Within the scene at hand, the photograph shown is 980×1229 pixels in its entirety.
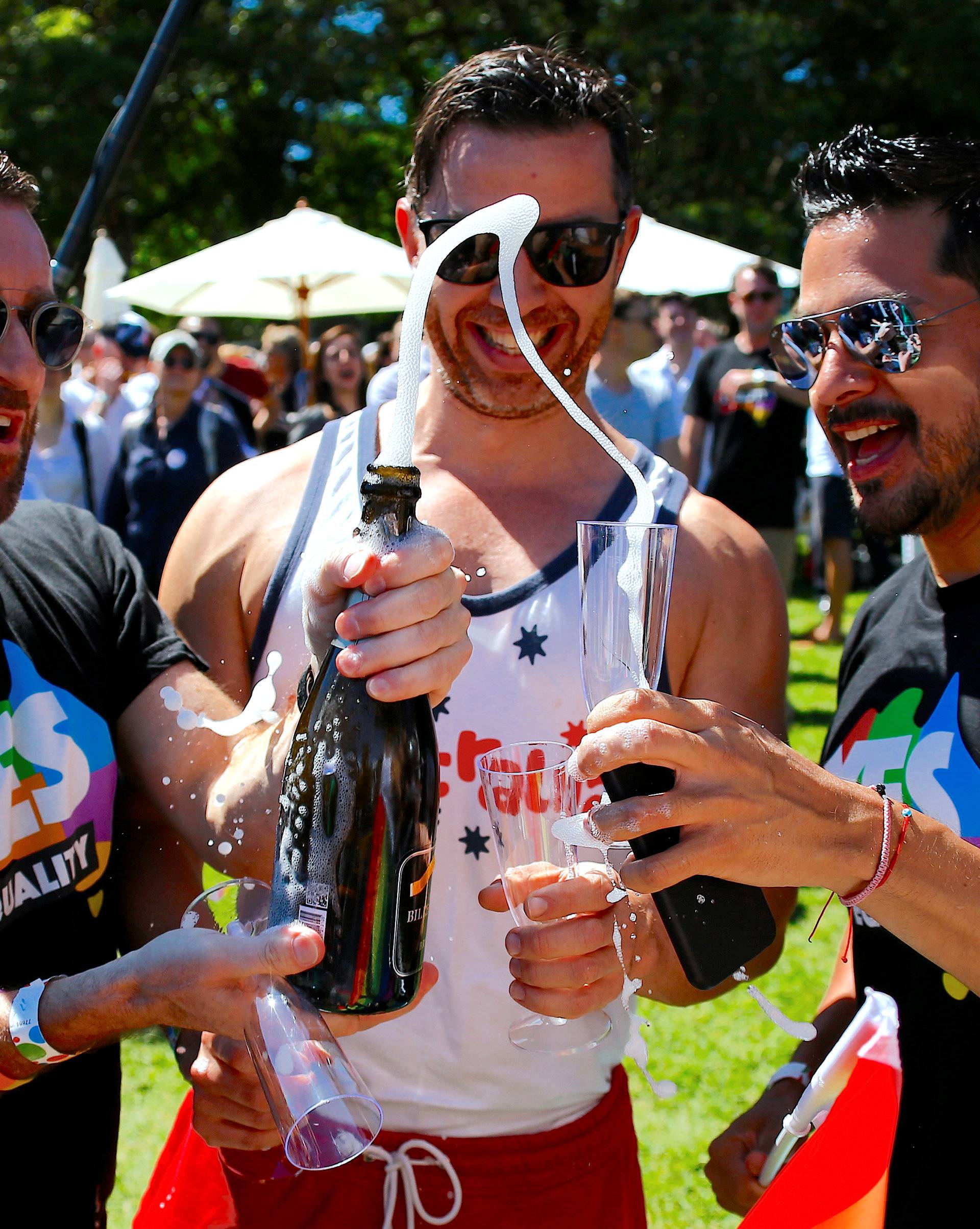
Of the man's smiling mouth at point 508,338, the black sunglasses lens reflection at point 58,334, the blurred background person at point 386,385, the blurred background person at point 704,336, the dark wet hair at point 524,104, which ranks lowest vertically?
the blurred background person at point 704,336

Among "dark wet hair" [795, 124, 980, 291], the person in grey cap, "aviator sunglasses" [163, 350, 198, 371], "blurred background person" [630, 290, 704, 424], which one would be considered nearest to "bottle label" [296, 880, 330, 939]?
"dark wet hair" [795, 124, 980, 291]

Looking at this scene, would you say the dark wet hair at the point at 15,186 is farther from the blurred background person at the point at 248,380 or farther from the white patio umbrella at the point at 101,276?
the blurred background person at the point at 248,380

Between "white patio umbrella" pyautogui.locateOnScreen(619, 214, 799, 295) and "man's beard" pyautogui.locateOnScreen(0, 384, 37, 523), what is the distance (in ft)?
26.1

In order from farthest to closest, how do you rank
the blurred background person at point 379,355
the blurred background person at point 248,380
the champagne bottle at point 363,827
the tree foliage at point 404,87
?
the tree foliage at point 404,87 → the blurred background person at point 248,380 → the blurred background person at point 379,355 → the champagne bottle at point 363,827

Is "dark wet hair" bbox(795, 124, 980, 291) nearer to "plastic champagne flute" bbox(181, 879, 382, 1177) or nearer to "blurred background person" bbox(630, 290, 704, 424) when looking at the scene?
"plastic champagne flute" bbox(181, 879, 382, 1177)

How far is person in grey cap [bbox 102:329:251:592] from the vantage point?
6539 mm

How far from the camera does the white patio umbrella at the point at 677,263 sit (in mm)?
9633

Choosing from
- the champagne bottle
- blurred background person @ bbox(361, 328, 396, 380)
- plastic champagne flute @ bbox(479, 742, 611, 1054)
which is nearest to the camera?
the champagne bottle

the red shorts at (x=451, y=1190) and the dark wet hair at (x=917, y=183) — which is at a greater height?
the dark wet hair at (x=917, y=183)

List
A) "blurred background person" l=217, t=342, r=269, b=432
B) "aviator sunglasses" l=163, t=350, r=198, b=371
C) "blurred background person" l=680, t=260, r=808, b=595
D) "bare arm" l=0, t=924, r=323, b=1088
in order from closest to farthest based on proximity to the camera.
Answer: "bare arm" l=0, t=924, r=323, b=1088
"aviator sunglasses" l=163, t=350, r=198, b=371
"blurred background person" l=680, t=260, r=808, b=595
"blurred background person" l=217, t=342, r=269, b=432

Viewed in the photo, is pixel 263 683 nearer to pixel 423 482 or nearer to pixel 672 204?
pixel 423 482

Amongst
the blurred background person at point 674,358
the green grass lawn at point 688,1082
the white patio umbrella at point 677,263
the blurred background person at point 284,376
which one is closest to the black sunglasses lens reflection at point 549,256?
the green grass lawn at point 688,1082

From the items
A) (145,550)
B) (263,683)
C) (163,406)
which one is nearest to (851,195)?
(263,683)

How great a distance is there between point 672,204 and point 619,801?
2284 cm
